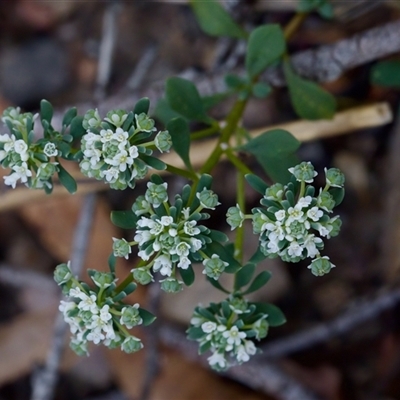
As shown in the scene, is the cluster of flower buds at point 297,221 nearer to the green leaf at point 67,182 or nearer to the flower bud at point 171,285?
the flower bud at point 171,285

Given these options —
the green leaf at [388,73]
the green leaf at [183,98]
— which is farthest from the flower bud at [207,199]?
the green leaf at [388,73]

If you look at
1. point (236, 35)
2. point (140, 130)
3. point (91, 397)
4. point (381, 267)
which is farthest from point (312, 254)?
point (91, 397)

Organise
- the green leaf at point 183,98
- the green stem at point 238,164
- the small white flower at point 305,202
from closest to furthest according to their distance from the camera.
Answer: the small white flower at point 305,202
the green stem at point 238,164
the green leaf at point 183,98

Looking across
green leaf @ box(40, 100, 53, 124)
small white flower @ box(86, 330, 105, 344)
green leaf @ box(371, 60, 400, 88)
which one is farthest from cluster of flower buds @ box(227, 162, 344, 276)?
green leaf @ box(371, 60, 400, 88)

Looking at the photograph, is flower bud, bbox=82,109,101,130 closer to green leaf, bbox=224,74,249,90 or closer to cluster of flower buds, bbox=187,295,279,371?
cluster of flower buds, bbox=187,295,279,371

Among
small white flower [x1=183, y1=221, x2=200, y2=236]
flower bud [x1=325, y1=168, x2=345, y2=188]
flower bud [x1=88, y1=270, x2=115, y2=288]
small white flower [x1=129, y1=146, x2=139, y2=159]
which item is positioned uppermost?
small white flower [x1=129, y1=146, x2=139, y2=159]

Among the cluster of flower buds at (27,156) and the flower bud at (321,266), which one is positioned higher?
the cluster of flower buds at (27,156)

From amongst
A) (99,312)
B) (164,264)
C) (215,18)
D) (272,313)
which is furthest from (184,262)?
(215,18)

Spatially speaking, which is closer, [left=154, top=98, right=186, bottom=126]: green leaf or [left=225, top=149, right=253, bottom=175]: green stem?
[left=225, top=149, right=253, bottom=175]: green stem
